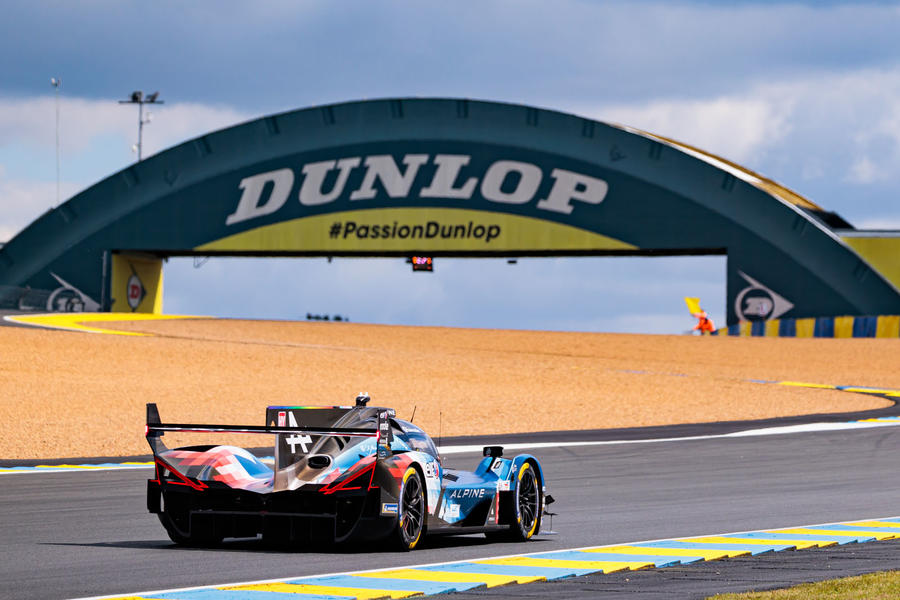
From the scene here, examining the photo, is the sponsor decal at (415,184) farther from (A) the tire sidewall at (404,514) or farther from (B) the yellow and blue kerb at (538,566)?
(A) the tire sidewall at (404,514)

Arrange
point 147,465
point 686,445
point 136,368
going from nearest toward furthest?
point 147,465, point 686,445, point 136,368

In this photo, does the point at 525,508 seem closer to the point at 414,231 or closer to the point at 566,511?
the point at 566,511

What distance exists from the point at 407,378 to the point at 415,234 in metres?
24.4

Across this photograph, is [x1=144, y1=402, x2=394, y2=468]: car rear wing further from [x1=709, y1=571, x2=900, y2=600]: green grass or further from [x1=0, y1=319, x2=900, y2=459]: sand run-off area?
[x1=0, y1=319, x2=900, y2=459]: sand run-off area

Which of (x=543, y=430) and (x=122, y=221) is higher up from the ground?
(x=122, y=221)

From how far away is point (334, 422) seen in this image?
11383 mm

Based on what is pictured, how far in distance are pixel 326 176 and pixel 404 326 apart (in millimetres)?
8085

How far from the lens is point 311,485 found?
10.5 m

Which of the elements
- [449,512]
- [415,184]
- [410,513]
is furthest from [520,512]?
[415,184]

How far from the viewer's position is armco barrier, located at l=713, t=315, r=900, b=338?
181ft

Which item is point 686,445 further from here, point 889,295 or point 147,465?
point 889,295

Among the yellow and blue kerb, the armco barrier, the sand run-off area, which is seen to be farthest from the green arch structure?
the yellow and blue kerb

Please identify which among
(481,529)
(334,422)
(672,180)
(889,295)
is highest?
(672,180)

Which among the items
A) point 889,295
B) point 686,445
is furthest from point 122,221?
point 686,445
